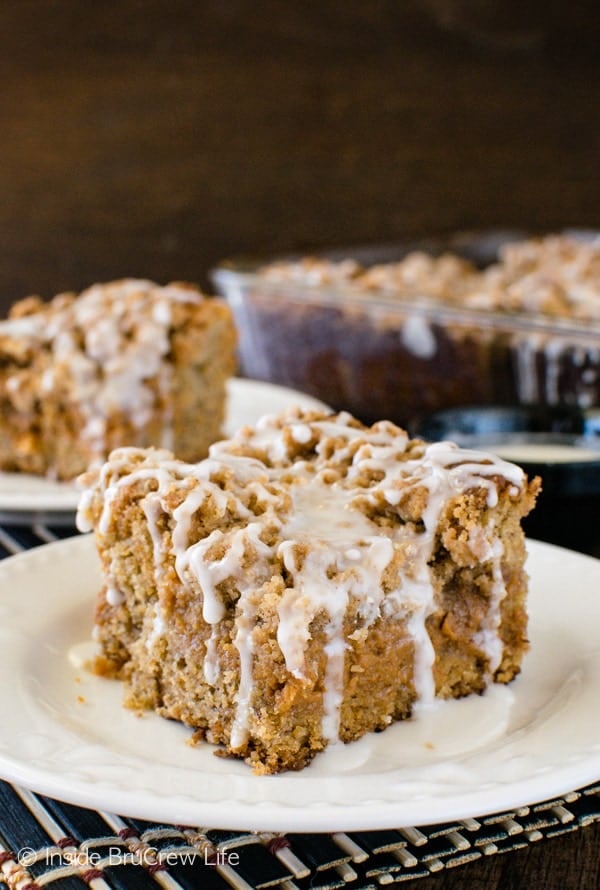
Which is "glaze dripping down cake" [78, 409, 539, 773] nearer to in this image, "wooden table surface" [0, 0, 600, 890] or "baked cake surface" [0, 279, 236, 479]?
"baked cake surface" [0, 279, 236, 479]

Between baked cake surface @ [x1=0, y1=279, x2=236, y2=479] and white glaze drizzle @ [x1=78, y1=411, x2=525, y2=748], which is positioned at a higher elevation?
white glaze drizzle @ [x1=78, y1=411, x2=525, y2=748]

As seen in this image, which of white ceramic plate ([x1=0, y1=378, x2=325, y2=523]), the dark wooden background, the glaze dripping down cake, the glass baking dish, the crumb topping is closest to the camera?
the glaze dripping down cake

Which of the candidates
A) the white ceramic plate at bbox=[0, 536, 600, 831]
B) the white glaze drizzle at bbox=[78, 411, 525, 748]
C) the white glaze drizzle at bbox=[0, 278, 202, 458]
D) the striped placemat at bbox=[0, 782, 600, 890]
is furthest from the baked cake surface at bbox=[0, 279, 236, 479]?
the striped placemat at bbox=[0, 782, 600, 890]

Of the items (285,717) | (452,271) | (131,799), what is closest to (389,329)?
(452,271)

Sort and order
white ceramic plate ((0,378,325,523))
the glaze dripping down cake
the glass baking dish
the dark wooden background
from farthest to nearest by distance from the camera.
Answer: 1. the dark wooden background
2. the glass baking dish
3. white ceramic plate ((0,378,325,523))
4. the glaze dripping down cake

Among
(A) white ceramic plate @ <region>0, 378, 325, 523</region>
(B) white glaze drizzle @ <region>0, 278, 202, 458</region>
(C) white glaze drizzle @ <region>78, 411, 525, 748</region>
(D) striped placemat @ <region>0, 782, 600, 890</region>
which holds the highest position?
(C) white glaze drizzle @ <region>78, 411, 525, 748</region>

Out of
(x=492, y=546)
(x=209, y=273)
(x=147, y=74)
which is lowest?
(x=209, y=273)

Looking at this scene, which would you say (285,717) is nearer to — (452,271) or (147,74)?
(452,271)

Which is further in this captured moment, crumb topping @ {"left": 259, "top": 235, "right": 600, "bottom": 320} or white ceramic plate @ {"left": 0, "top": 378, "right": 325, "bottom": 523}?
crumb topping @ {"left": 259, "top": 235, "right": 600, "bottom": 320}
